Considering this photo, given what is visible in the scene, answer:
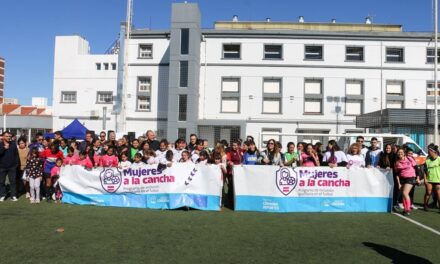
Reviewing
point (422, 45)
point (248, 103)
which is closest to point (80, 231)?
point (248, 103)

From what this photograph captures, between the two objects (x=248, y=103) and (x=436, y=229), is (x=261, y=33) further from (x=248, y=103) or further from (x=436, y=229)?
(x=436, y=229)

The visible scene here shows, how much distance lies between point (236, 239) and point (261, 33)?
94.3 feet

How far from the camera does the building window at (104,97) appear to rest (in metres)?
36.2

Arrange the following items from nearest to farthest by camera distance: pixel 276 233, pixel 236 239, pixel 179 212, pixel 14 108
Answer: pixel 236 239 < pixel 276 233 < pixel 179 212 < pixel 14 108

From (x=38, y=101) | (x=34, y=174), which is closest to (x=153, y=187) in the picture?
(x=34, y=174)

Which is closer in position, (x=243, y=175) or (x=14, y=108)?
(x=243, y=175)

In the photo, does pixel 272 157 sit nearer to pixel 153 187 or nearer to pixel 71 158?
pixel 153 187

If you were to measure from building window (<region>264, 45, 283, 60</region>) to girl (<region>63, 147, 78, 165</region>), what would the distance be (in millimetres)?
24933

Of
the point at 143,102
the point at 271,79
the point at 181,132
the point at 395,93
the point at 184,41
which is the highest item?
the point at 184,41

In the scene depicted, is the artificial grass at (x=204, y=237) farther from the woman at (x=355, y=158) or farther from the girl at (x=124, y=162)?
the woman at (x=355, y=158)

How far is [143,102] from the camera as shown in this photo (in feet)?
115

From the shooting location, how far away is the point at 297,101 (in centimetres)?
3353

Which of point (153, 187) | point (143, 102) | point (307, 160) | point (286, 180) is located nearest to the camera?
point (286, 180)

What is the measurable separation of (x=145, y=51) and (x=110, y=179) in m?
26.2
